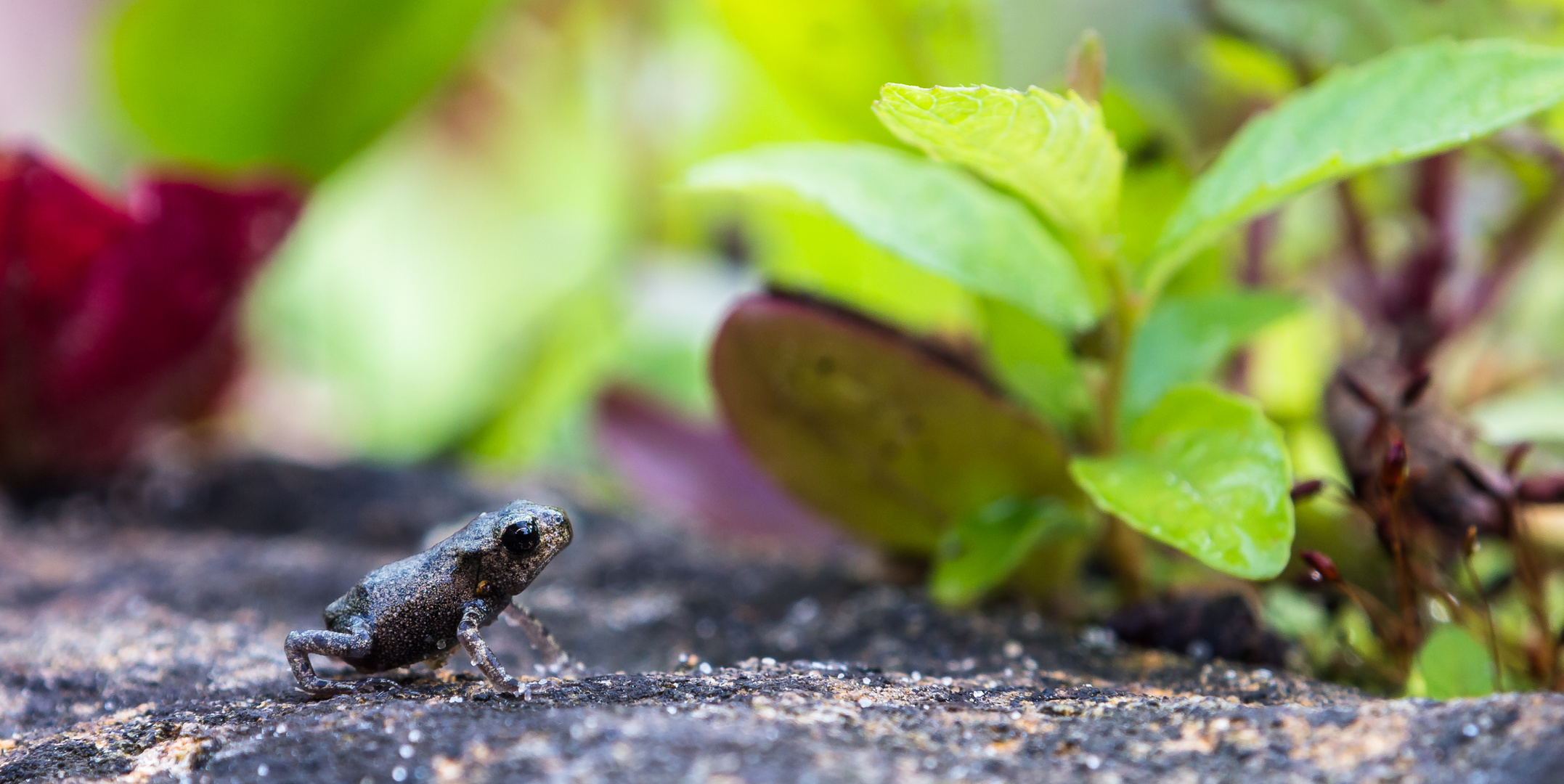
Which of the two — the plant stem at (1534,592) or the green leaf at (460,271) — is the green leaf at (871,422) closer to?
the plant stem at (1534,592)

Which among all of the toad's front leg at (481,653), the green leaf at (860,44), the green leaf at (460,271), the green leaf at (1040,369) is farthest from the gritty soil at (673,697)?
the green leaf at (460,271)

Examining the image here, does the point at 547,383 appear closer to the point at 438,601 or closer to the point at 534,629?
the point at 534,629

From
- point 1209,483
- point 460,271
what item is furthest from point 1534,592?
point 460,271

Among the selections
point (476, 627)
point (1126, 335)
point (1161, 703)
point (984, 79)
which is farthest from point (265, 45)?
point (1161, 703)

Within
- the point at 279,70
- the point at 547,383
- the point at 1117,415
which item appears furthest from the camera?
the point at 547,383

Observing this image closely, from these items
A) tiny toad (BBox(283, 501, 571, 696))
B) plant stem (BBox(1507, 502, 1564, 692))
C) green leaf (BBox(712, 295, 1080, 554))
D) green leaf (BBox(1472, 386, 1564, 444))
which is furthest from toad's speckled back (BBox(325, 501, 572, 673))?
green leaf (BBox(1472, 386, 1564, 444))

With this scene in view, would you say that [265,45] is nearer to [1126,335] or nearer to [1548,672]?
[1126,335]
